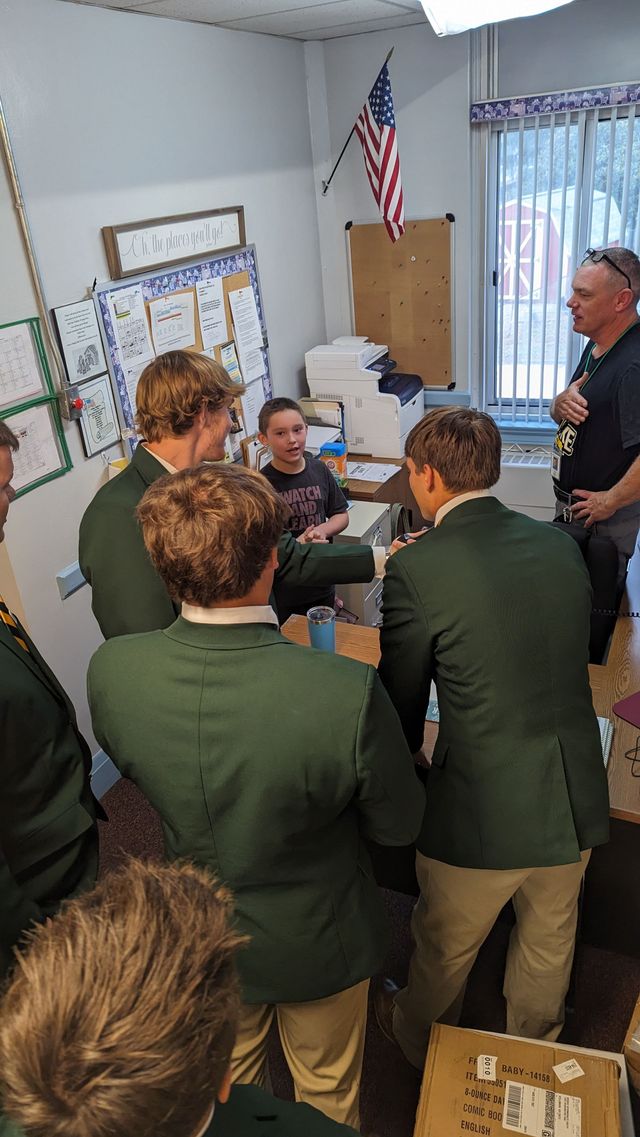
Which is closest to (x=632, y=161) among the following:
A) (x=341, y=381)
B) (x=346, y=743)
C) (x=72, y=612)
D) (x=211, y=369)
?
(x=341, y=381)

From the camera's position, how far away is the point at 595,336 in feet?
9.31

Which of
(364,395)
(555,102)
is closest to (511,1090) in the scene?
(364,395)

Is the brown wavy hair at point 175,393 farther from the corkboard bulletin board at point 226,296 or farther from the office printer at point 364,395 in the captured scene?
the office printer at point 364,395

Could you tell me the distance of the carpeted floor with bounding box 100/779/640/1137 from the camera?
6.19 ft

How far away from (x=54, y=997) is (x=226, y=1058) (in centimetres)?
18

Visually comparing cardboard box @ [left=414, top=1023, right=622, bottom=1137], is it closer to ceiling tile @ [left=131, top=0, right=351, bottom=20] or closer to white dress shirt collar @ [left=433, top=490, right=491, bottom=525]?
white dress shirt collar @ [left=433, top=490, right=491, bottom=525]

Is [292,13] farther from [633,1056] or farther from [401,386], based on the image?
[633,1056]

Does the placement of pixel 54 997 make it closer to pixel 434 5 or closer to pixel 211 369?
pixel 211 369

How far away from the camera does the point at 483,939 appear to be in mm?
1706

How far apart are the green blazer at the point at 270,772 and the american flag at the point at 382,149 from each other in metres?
3.17

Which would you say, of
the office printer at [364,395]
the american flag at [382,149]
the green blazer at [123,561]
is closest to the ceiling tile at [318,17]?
the american flag at [382,149]

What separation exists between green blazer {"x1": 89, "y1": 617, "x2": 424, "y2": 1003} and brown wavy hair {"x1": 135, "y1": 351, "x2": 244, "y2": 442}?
0.73 metres

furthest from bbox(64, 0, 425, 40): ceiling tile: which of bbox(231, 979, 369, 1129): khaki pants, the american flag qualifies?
bbox(231, 979, 369, 1129): khaki pants

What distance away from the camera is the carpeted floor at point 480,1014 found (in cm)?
189
